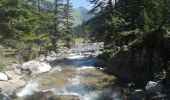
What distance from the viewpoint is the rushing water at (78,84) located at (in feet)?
61.7

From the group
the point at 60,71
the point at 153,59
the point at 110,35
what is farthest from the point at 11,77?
the point at 110,35

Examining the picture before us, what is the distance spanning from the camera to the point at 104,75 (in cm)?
2472

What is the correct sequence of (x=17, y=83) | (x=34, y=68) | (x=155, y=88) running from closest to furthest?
(x=155, y=88) → (x=17, y=83) → (x=34, y=68)

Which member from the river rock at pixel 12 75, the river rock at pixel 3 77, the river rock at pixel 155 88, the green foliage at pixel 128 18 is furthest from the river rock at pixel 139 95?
the river rock at pixel 12 75

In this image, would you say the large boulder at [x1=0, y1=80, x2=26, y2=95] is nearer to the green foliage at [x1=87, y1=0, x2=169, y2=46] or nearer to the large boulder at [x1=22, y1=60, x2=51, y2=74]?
the large boulder at [x1=22, y1=60, x2=51, y2=74]

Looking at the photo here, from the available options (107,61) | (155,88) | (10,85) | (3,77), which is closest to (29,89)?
(10,85)

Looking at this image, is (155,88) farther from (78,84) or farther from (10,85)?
(10,85)

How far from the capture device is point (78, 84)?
2200 centimetres

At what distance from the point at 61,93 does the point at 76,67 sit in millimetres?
11395

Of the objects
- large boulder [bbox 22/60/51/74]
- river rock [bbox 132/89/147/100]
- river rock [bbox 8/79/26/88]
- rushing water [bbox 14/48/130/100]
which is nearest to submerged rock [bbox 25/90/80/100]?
rushing water [bbox 14/48/130/100]

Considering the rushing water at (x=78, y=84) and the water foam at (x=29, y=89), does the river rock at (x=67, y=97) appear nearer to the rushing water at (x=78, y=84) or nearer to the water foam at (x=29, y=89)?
the rushing water at (x=78, y=84)

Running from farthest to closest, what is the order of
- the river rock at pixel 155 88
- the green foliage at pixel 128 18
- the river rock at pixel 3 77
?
the green foliage at pixel 128 18
the river rock at pixel 3 77
the river rock at pixel 155 88

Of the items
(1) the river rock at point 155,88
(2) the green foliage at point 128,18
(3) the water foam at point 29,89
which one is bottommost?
(3) the water foam at point 29,89

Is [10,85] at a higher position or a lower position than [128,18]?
lower
